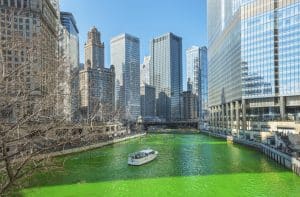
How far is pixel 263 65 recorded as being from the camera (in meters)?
118

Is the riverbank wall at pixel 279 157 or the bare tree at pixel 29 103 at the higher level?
the bare tree at pixel 29 103

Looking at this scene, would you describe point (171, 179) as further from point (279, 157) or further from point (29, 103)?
point (29, 103)

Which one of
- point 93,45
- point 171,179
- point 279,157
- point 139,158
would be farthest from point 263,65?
point 171,179

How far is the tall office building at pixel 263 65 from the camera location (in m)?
111

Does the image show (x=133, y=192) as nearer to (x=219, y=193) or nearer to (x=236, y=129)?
(x=219, y=193)

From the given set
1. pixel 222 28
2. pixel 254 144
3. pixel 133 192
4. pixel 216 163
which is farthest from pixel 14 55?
pixel 222 28

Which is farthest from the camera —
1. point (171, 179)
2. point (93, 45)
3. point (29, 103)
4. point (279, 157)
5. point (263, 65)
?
point (263, 65)

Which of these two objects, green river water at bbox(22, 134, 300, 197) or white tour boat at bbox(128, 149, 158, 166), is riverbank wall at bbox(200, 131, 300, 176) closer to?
green river water at bbox(22, 134, 300, 197)

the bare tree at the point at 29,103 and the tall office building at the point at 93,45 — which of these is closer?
the bare tree at the point at 29,103

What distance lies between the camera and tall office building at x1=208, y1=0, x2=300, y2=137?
4358 inches

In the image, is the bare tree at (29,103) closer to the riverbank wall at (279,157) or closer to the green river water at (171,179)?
the green river water at (171,179)

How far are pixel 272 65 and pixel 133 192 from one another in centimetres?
8544

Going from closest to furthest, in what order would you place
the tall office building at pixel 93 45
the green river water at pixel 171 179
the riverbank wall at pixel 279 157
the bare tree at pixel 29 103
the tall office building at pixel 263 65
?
1. the bare tree at pixel 29 103
2. the green river water at pixel 171 179
3. the riverbank wall at pixel 279 157
4. the tall office building at pixel 93 45
5. the tall office building at pixel 263 65

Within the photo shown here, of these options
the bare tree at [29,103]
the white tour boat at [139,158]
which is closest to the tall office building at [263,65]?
the white tour boat at [139,158]
